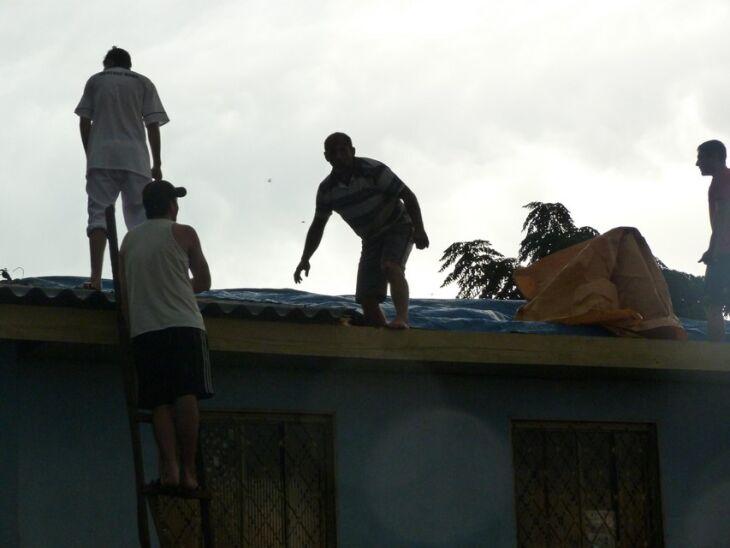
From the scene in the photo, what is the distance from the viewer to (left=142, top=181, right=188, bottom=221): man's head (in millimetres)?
6816

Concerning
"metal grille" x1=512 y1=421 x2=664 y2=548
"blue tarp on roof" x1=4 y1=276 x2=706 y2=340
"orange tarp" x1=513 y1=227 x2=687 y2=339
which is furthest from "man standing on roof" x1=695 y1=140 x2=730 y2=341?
"metal grille" x1=512 y1=421 x2=664 y2=548

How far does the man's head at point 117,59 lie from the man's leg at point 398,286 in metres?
2.08

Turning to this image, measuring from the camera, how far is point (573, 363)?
29.6ft

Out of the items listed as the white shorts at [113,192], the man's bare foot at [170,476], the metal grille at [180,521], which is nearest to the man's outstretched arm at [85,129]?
the white shorts at [113,192]

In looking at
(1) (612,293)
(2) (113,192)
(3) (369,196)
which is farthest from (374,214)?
(1) (612,293)

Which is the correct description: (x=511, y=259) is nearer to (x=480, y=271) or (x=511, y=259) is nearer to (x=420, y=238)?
(x=480, y=271)

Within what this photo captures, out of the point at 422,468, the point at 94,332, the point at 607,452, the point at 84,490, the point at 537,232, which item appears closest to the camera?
the point at 94,332

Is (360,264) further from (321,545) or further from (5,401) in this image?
(5,401)

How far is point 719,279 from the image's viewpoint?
9.83 metres

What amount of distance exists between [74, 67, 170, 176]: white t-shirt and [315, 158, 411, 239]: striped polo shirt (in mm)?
1202

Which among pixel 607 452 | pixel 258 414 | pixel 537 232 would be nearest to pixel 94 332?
pixel 258 414

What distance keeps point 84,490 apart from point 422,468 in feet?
7.51

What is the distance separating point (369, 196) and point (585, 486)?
2.47 metres

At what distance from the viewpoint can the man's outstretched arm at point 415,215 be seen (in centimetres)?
880
